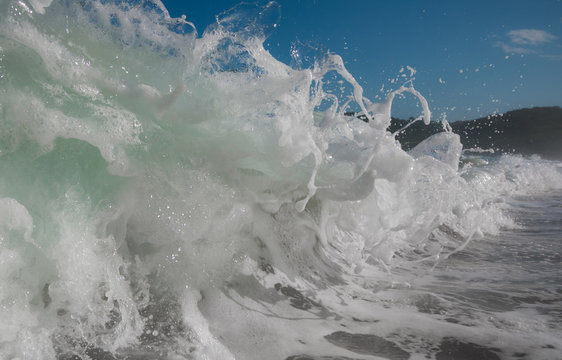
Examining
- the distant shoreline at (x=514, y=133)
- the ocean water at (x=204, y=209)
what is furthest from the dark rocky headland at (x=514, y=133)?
the ocean water at (x=204, y=209)

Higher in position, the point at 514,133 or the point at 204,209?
the point at 514,133

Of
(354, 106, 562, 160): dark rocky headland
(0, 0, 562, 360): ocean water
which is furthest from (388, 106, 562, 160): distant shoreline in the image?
(0, 0, 562, 360): ocean water

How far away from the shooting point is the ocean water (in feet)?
6.03

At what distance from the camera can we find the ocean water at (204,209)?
184 cm

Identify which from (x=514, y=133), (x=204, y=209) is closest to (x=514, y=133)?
(x=514, y=133)

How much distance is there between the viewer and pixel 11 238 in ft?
6.01

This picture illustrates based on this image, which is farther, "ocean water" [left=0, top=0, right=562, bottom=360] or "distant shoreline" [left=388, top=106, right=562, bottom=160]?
"distant shoreline" [left=388, top=106, right=562, bottom=160]

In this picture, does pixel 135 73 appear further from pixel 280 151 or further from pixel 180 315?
pixel 180 315

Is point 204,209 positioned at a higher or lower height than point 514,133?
lower

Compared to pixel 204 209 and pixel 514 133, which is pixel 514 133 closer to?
pixel 514 133

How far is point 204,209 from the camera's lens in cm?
240

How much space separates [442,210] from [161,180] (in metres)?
2.00

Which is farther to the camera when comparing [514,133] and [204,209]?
[514,133]

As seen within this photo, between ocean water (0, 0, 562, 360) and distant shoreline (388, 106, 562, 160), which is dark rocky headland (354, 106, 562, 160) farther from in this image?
ocean water (0, 0, 562, 360)
